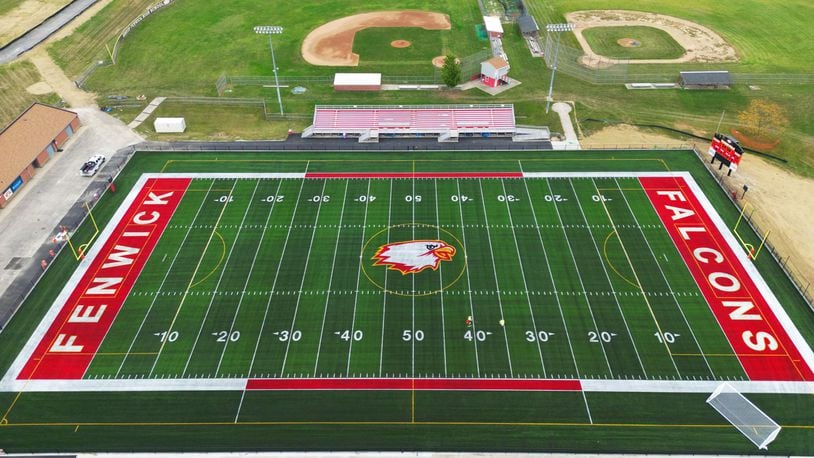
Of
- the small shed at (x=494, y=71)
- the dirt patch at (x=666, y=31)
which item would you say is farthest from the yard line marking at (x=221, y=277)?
the dirt patch at (x=666, y=31)

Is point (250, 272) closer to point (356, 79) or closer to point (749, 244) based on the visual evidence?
point (356, 79)

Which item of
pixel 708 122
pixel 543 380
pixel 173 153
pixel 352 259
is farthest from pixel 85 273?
pixel 708 122

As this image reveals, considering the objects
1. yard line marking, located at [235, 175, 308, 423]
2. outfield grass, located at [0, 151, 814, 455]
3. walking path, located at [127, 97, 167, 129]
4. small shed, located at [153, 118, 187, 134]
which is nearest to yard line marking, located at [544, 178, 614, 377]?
outfield grass, located at [0, 151, 814, 455]

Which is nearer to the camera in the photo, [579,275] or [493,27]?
[579,275]

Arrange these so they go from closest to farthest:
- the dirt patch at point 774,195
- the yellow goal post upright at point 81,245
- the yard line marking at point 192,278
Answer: the yard line marking at point 192,278 < the yellow goal post upright at point 81,245 < the dirt patch at point 774,195

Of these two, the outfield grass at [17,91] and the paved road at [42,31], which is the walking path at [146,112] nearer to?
the outfield grass at [17,91]

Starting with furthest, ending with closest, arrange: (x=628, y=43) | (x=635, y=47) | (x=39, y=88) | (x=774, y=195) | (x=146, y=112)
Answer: (x=628, y=43), (x=635, y=47), (x=39, y=88), (x=146, y=112), (x=774, y=195)

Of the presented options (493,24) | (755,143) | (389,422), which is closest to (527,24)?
(493,24)
